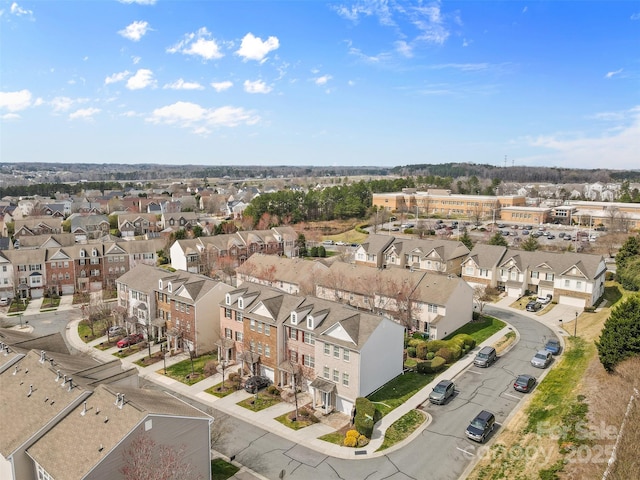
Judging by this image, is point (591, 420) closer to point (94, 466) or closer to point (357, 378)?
point (357, 378)

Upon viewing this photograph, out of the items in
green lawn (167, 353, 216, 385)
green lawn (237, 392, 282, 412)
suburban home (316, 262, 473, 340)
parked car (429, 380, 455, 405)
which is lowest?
green lawn (167, 353, 216, 385)

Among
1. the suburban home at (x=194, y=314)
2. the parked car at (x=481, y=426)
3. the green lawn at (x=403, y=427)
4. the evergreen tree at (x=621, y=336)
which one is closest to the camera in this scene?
the parked car at (x=481, y=426)

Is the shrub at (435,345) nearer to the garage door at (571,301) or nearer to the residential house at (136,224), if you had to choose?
the garage door at (571,301)

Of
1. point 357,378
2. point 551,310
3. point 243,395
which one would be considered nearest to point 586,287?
point 551,310

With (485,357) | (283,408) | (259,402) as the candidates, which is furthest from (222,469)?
(485,357)

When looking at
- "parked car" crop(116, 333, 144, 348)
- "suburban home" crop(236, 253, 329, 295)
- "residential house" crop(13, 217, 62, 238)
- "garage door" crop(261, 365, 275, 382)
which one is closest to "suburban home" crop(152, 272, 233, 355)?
"parked car" crop(116, 333, 144, 348)

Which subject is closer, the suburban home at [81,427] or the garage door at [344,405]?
the suburban home at [81,427]

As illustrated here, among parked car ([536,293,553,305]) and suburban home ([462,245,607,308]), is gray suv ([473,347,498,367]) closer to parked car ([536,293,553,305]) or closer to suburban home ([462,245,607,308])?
parked car ([536,293,553,305])

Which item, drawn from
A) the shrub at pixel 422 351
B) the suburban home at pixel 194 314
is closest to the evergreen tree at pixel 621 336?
the shrub at pixel 422 351
